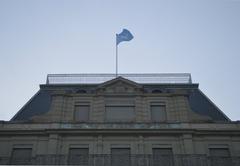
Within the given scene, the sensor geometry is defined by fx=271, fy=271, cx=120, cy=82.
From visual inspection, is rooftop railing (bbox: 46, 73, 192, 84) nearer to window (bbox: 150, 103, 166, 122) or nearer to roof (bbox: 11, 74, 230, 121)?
roof (bbox: 11, 74, 230, 121)

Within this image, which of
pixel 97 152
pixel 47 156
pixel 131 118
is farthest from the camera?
pixel 131 118

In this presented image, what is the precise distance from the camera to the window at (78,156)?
1692 centimetres

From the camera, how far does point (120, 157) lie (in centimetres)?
1734

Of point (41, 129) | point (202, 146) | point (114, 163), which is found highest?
point (41, 129)

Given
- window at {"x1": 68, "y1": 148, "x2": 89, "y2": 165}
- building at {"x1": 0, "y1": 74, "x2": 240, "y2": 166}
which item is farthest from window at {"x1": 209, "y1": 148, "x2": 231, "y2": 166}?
window at {"x1": 68, "y1": 148, "x2": 89, "y2": 165}

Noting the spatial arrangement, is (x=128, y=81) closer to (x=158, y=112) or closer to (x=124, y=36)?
(x=158, y=112)

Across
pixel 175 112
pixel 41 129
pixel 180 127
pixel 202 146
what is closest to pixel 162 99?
pixel 175 112

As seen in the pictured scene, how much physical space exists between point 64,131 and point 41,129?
1.60m

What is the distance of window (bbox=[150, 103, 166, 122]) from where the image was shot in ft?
63.6

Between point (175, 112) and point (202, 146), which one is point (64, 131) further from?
point (202, 146)

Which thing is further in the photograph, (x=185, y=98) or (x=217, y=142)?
(x=185, y=98)

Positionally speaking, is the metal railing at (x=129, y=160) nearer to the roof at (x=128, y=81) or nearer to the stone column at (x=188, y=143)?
the stone column at (x=188, y=143)

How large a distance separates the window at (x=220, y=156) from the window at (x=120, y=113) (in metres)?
5.81

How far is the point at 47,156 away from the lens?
16.5 metres
